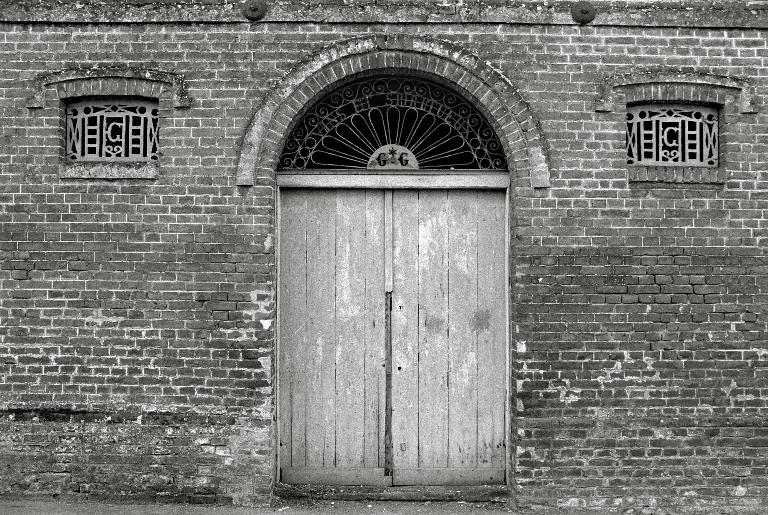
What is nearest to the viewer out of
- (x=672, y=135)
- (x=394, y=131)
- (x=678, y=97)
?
(x=678, y=97)

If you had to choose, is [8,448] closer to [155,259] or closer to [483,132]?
[155,259]

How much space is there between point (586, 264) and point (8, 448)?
202 inches

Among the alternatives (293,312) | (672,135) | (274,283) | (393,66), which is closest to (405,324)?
(293,312)

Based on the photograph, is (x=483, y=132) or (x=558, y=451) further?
(x=483, y=132)

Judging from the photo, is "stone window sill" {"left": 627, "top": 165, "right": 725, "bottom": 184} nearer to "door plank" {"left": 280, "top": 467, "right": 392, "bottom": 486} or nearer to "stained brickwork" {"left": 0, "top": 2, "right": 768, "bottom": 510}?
"stained brickwork" {"left": 0, "top": 2, "right": 768, "bottom": 510}

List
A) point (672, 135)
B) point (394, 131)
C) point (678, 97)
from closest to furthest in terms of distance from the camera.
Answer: point (678, 97) → point (672, 135) → point (394, 131)

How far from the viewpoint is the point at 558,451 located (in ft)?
19.3

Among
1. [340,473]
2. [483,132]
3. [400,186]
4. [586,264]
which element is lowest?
[340,473]

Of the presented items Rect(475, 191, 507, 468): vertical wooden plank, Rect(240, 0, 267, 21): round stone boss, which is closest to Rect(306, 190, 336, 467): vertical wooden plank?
Rect(475, 191, 507, 468): vertical wooden plank

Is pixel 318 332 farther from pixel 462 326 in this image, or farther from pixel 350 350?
pixel 462 326

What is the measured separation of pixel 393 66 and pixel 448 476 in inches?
144

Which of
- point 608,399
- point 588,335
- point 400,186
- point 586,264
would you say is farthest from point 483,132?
point 608,399

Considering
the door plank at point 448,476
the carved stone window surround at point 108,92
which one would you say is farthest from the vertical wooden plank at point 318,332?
the carved stone window surround at point 108,92

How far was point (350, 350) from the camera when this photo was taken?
634cm
